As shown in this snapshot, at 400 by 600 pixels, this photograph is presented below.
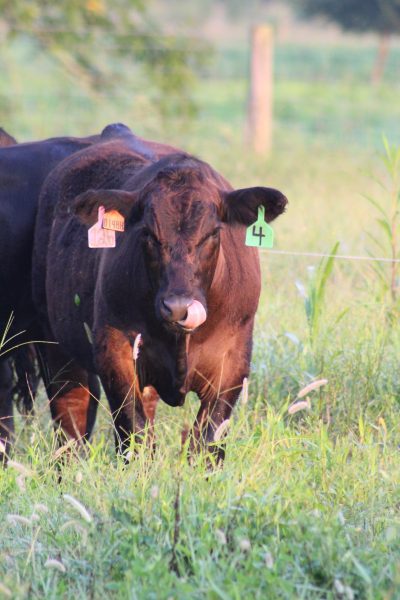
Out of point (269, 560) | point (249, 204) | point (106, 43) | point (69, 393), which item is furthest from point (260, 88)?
point (269, 560)

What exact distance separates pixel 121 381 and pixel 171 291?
2.37 feet

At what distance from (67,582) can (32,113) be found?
45.6 ft

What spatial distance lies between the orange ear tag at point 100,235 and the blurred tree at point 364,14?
19425 millimetres

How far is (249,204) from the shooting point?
4.88m

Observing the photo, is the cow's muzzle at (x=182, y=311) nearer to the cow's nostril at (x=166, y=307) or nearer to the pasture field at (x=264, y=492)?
the cow's nostril at (x=166, y=307)

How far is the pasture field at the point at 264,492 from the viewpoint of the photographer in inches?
137

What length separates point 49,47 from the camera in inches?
575

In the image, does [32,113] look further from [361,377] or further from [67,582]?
[67,582]

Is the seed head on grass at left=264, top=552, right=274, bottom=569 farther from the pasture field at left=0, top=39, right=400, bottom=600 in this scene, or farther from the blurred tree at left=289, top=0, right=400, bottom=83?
the blurred tree at left=289, top=0, right=400, bottom=83

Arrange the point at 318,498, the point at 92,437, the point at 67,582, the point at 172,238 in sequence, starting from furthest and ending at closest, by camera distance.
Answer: the point at 92,437 < the point at 172,238 < the point at 318,498 < the point at 67,582

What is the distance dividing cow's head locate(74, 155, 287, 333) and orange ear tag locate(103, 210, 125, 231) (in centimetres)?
2

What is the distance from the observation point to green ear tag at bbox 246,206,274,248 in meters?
4.88

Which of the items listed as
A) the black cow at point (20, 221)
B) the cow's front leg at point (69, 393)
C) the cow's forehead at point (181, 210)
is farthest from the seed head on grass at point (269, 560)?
the black cow at point (20, 221)

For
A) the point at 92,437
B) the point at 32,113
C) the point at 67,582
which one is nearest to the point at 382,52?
the point at 32,113
